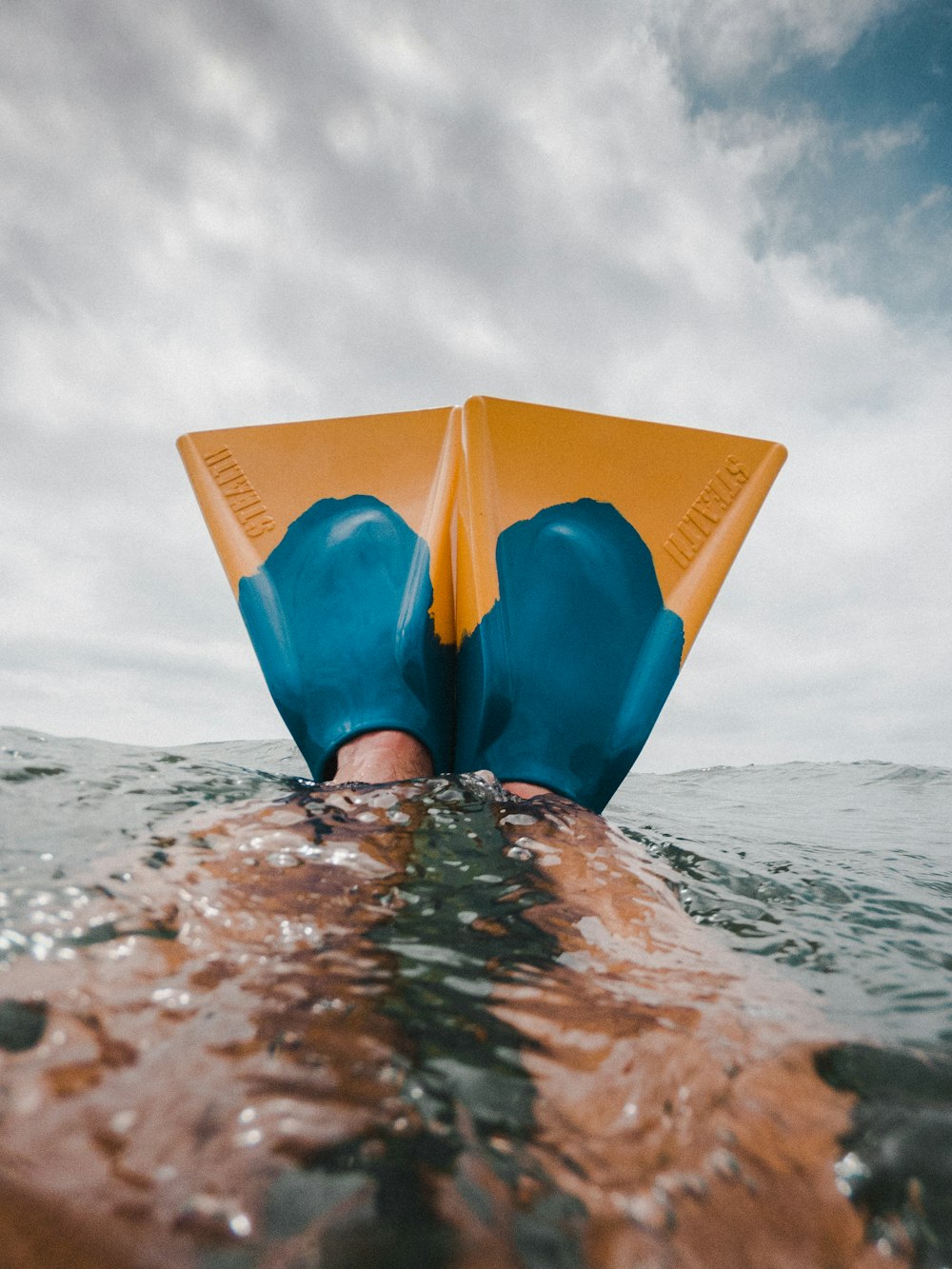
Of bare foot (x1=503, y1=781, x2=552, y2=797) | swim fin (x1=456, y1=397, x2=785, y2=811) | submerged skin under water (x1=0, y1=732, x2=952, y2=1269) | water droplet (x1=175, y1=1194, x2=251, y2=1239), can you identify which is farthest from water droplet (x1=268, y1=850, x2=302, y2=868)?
swim fin (x1=456, y1=397, x2=785, y2=811)

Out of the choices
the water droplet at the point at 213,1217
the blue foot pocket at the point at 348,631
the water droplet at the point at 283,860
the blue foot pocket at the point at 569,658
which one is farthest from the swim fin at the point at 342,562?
the water droplet at the point at 213,1217

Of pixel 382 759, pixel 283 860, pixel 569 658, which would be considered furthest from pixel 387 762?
pixel 283 860

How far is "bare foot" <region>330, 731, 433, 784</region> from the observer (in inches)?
62.1

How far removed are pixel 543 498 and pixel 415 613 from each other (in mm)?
462

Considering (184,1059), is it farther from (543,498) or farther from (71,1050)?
(543,498)

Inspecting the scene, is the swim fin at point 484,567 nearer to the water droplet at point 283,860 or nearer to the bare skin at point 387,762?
the bare skin at point 387,762

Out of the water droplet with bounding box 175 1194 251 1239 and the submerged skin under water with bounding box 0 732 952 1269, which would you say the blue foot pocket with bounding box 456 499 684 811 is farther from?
the water droplet with bounding box 175 1194 251 1239

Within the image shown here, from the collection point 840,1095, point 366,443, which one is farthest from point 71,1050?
point 366,443

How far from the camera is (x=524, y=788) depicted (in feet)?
5.41

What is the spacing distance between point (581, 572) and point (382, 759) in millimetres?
727

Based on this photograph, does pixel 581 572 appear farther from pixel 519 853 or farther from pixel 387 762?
pixel 519 853

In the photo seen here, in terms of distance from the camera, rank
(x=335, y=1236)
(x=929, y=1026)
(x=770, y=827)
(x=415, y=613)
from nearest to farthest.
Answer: (x=335, y=1236) < (x=929, y=1026) < (x=415, y=613) < (x=770, y=827)

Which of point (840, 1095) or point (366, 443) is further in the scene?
Result: point (366, 443)

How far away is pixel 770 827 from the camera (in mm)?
2465
